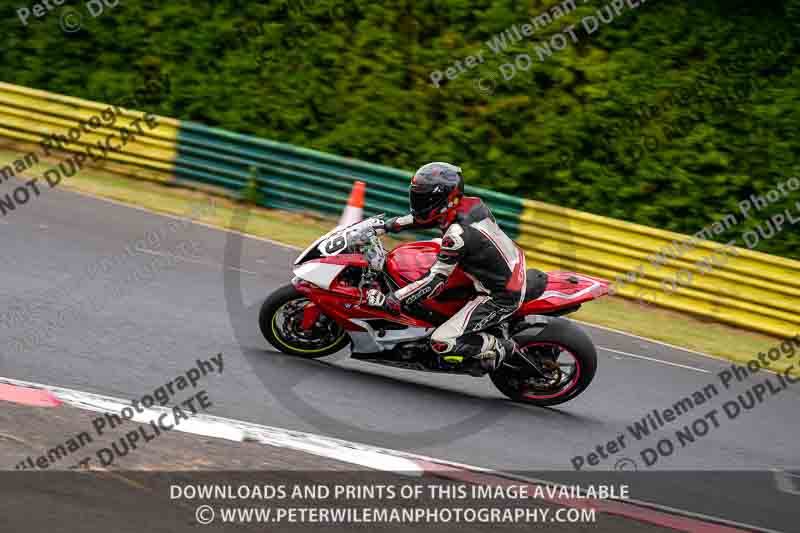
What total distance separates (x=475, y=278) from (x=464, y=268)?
130 mm

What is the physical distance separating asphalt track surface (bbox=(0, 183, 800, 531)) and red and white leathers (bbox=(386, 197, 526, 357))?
621mm

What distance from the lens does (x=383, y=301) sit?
867 cm

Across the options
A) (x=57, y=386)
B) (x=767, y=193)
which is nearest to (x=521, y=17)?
(x=767, y=193)

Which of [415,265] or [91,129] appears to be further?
[91,129]

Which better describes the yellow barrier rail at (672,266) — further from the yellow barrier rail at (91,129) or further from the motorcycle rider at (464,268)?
the yellow barrier rail at (91,129)

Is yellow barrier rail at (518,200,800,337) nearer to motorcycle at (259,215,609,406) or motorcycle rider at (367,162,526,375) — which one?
motorcycle at (259,215,609,406)

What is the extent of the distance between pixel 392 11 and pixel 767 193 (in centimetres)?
736

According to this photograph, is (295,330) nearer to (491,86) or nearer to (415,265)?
(415,265)

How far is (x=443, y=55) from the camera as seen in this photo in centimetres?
1781

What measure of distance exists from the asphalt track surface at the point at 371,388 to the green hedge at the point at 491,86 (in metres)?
4.97

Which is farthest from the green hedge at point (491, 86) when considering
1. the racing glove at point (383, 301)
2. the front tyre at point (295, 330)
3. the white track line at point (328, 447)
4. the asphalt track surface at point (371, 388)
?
the white track line at point (328, 447)

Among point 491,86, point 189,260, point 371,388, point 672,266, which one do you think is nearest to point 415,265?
point 371,388

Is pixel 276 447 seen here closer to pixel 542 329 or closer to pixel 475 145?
pixel 542 329

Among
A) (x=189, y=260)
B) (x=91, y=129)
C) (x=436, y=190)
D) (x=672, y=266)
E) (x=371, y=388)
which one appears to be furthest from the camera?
(x=91, y=129)
